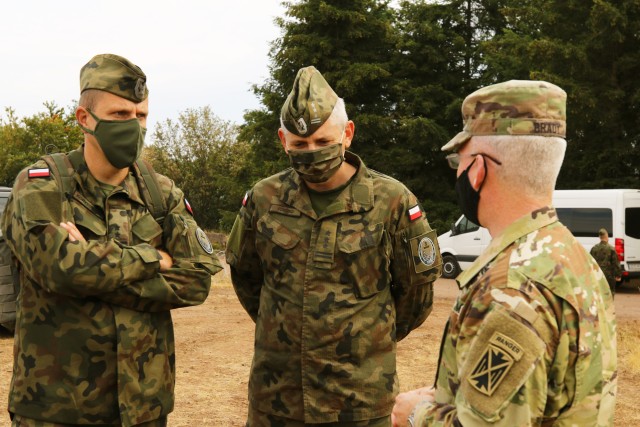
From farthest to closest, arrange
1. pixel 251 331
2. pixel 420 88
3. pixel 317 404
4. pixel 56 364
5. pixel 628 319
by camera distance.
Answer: pixel 420 88 → pixel 628 319 → pixel 251 331 → pixel 317 404 → pixel 56 364

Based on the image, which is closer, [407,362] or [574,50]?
[407,362]

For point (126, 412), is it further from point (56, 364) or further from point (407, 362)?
point (407, 362)

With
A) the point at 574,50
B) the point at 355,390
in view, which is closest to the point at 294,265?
the point at 355,390

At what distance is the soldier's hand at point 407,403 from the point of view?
217 centimetres

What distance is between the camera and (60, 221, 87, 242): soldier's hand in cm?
316

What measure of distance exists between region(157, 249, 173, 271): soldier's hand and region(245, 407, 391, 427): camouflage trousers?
799 mm

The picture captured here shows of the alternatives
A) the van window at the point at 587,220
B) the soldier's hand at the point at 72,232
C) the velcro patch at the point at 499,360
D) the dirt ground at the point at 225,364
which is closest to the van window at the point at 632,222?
the van window at the point at 587,220

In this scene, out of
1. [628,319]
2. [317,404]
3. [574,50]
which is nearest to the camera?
[317,404]

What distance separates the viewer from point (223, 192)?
38.8 meters

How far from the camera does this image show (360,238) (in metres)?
3.54

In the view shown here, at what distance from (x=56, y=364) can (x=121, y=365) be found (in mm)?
260

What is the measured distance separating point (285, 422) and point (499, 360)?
1.90 metres

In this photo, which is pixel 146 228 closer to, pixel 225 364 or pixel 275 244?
pixel 275 244

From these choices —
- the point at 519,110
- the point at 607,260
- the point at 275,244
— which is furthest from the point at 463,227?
the point at 519,110
